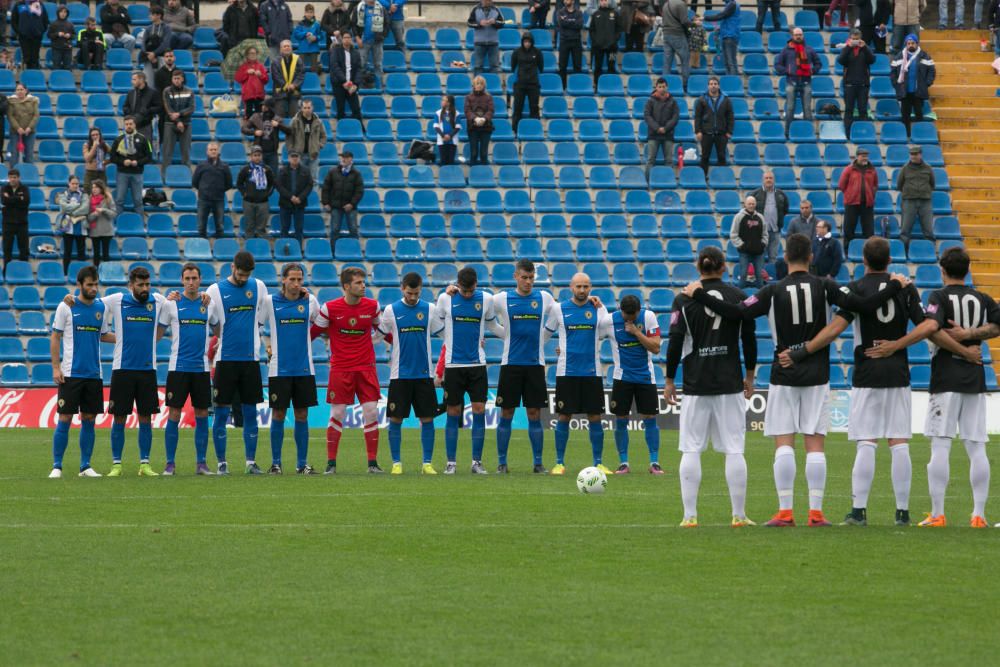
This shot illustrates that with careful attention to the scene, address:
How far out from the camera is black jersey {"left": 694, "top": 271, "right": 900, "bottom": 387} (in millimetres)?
12031

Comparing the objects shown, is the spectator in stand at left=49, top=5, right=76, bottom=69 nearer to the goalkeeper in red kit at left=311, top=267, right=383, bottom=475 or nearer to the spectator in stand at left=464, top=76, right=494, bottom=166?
the spectator in stand at left=464, top=76, right=494, bottom=166

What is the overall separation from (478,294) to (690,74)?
18.3 metres

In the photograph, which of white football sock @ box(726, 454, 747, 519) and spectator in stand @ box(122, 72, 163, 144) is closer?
white football sock @ box(726, 454, 747, 519)

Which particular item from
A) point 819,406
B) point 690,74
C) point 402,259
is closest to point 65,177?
point 402,259

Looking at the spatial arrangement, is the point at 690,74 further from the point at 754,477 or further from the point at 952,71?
the point at 754,477

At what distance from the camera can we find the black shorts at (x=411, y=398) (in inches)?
745

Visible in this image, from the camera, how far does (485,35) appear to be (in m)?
35.2

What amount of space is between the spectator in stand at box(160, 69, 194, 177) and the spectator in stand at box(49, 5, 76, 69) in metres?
3.37

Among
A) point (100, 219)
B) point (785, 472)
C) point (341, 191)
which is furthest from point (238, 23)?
point (785, 472)

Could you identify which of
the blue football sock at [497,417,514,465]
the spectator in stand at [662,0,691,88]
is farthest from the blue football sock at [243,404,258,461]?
the spectator in stand at [662,0,691,88]

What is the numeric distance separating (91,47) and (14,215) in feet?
20.2

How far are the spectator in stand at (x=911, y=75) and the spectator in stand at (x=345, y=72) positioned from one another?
1226cm

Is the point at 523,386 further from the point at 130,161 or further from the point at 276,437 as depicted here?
the point at 130,161

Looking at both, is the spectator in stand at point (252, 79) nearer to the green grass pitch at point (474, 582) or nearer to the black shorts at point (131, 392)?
the black shorts at point (131, 392)
